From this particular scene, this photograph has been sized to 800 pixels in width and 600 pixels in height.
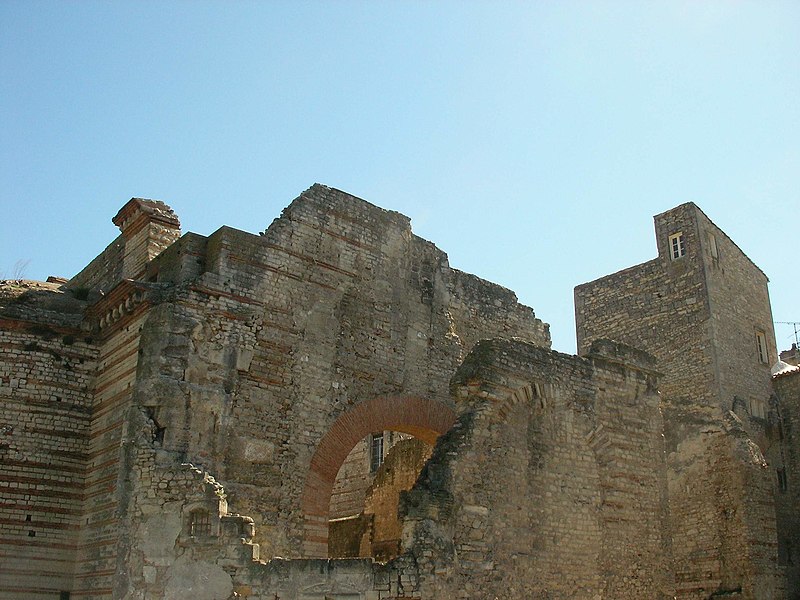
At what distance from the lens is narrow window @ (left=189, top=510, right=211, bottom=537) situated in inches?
443

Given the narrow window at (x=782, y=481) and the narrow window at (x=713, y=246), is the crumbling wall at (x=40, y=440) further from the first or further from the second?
the narrow window at (x=782, y=481)

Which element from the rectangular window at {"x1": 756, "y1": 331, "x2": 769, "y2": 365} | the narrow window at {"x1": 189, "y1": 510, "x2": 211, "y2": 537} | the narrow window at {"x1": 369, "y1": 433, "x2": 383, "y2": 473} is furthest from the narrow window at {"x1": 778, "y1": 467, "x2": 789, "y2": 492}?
the narrow window at {"x1": 189, "y1": 510, "x2": 211, "y2": 537}

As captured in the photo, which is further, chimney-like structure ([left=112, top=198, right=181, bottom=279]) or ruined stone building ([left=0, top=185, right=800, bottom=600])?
chimney-like structure ([left=112, top=198, right=181, bottom=279])

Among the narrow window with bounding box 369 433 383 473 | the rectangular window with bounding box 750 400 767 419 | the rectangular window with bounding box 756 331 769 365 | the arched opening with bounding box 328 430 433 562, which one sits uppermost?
the rectangular window with bounding box 756 331 769 365

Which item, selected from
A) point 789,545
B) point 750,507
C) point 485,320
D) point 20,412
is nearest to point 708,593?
point 750,507

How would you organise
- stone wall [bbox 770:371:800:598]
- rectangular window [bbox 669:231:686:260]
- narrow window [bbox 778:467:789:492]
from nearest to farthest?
stone wall [bbox 770:371:800:598], narrow window [bbox 778:467:789:492], rectangular window [bbox 669:231:686:260]

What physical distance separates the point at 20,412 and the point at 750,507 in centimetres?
1374

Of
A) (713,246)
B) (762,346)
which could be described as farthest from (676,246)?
(762,346)

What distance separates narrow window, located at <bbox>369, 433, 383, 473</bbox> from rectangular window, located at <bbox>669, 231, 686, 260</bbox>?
8.84 metres

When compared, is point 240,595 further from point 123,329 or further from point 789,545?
point 789,545

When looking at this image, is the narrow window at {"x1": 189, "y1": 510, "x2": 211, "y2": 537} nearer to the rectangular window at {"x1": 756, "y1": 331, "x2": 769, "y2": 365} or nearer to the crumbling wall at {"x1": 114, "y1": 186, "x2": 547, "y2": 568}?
the crumbling wall at {"x1": 114, "y1": 186, "x2": 547, "y2": 568}

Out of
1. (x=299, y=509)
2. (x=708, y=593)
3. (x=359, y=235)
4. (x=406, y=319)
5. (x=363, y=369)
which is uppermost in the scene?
(x=359, y=235)

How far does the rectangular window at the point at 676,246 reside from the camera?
71.2ft

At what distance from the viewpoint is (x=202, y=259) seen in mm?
13883
